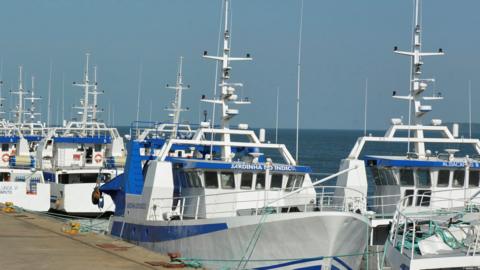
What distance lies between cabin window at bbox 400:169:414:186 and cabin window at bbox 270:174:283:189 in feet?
11.5

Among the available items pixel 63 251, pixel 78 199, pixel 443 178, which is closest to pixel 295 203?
pixel 443 178

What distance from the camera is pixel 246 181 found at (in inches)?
1020

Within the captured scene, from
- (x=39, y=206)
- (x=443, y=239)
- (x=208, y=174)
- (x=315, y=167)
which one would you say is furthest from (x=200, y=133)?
(x=315, y=167)

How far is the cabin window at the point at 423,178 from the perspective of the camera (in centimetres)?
2747

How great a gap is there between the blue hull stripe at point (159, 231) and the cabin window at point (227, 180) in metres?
1.60

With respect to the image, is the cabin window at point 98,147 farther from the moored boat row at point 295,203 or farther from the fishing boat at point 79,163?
the moored boat row at point 295,203

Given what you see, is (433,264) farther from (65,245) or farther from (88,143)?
(88,143)

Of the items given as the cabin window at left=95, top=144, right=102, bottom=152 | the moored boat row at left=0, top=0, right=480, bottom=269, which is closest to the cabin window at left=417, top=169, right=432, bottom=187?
the moored boat row at left=0, top=0, right=480, bottom=269

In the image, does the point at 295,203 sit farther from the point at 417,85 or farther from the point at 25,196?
the point at 25,196

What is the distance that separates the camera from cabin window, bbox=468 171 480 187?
27656mm

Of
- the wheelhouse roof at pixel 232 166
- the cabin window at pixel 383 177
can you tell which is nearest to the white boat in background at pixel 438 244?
the wheelhouse roof at pixel 232 166

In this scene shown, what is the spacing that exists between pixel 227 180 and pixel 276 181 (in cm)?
129

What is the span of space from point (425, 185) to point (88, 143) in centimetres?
2674

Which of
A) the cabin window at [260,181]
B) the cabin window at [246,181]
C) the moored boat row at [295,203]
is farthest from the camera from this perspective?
the cabin window at [260,181]
